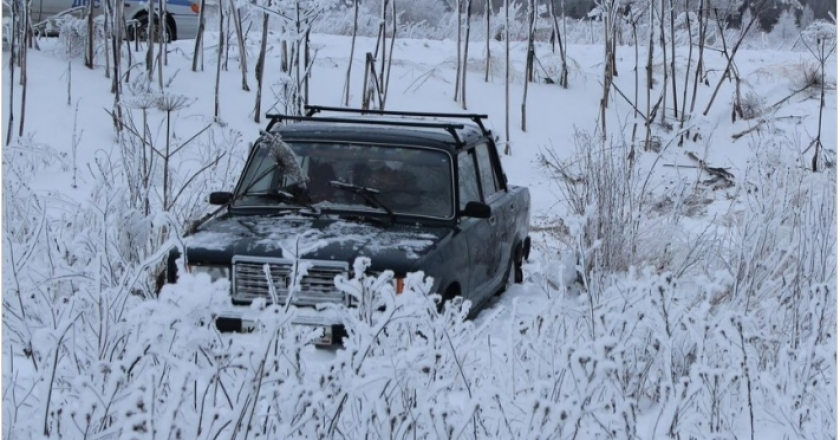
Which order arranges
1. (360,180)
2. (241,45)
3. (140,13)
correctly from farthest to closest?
(140,13)
(241,45)
(360,180)

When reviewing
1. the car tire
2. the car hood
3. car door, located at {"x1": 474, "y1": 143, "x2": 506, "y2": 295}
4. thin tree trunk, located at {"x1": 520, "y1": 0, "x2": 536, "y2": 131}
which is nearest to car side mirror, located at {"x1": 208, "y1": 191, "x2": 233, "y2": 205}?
the car hood

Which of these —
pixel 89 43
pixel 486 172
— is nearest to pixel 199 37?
pixel 89 43

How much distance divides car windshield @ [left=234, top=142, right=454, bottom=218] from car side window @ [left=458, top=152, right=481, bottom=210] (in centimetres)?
14

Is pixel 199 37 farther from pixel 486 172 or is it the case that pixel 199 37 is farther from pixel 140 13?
pixel 486 172

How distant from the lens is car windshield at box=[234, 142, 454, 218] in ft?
20.8

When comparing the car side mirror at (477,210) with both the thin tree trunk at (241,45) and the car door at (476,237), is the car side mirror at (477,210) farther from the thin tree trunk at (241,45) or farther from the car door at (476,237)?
the thin tree trunk at (241,45)

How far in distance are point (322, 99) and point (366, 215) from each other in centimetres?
975

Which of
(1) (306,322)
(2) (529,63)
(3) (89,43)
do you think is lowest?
(1) (306,322)

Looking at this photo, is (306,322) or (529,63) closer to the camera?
(306,322)

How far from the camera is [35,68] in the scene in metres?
14.6

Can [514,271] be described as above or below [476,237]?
below

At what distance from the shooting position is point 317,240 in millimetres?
5727

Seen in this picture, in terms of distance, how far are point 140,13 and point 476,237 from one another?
13284 mm

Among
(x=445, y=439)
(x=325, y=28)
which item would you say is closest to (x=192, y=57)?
(x=325, y=28)
